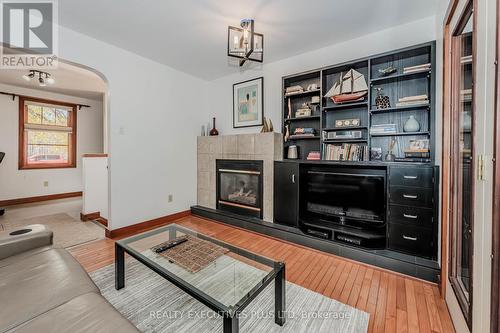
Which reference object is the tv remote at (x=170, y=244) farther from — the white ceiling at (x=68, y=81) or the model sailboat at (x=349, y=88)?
the white ceiling at (x=68, y=81)

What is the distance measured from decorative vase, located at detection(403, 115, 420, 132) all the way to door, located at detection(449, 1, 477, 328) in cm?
62

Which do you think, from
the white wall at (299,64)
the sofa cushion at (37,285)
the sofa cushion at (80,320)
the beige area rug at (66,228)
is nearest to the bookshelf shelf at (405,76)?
the white wall at (299,64)

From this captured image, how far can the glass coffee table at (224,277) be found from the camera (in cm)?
110

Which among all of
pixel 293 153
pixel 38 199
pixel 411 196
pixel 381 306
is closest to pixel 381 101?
pixel 411 196

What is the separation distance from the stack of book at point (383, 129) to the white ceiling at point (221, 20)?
1.16m

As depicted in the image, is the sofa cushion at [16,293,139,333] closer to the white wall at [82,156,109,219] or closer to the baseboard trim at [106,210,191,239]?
the baseboard trim at [106,210,191,239]

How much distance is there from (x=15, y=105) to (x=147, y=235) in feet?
17.8

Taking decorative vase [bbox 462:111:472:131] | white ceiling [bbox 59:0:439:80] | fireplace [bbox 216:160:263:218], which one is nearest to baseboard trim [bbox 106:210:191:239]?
fireplace [bbox 216:160:263:218]

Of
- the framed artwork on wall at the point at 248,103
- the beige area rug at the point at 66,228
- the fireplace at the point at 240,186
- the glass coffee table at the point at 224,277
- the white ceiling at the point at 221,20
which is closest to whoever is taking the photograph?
the glass coffee table at the point at 224,277

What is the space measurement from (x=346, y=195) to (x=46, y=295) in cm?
266

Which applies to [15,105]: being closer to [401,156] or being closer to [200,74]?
[200,74]

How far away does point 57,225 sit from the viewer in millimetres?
3307

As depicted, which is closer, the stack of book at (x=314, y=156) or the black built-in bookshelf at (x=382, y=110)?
the black built-in bookshelf at (x=382, y=110)

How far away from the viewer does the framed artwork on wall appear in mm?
3518
